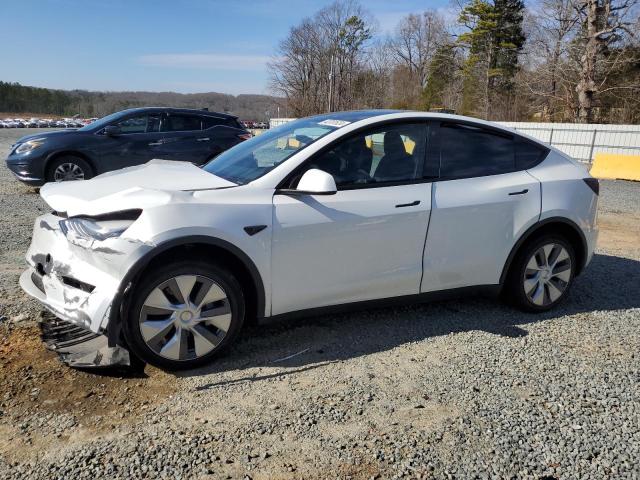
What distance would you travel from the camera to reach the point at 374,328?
4.09m

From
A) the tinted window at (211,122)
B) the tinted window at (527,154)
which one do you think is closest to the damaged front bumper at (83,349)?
the tinted window at (527,154)

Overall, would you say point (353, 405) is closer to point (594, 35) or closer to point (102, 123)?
point (102, 123)

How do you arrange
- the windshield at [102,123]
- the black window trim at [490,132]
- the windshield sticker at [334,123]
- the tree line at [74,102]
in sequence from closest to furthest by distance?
the windshield sticker at [334,123]
the black window trim at [490,132]
the windshield at [102,123]
the tree line at [74,102]

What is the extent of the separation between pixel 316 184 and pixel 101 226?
1.34 meters

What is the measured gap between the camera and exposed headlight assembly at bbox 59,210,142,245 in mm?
3068

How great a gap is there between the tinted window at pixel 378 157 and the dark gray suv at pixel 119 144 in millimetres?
6212

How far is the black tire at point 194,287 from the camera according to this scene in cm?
309

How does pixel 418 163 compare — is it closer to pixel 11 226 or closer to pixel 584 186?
pixel 584 186

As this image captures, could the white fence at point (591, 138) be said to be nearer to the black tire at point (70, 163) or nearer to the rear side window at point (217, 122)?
the rear side window at point (217, 122)

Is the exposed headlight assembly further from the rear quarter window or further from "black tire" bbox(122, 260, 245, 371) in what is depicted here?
the rear quarter window

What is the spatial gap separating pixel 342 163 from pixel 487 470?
2156 mm

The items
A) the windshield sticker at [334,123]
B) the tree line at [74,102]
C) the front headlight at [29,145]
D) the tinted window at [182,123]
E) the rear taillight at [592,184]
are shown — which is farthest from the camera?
the tree line at [74,102]

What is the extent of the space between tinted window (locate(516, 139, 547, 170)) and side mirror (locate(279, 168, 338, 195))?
1.88m

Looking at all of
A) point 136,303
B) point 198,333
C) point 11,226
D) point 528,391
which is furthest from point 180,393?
point 11,226
